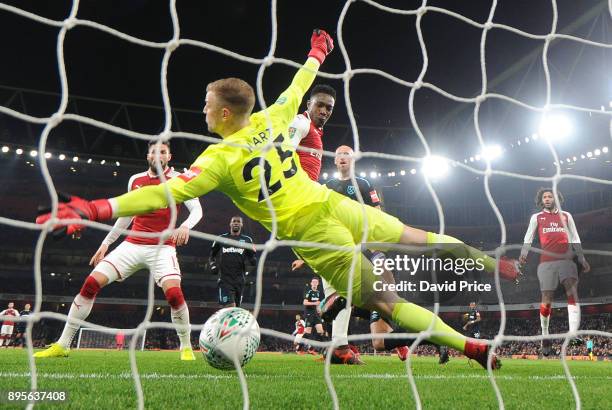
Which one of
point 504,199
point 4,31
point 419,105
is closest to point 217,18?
point 4,31

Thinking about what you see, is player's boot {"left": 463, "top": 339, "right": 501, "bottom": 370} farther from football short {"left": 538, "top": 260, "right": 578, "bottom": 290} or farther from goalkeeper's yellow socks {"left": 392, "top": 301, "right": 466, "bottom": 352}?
football short {"left": 538, "top": 260, "right": 578, "bottom": 290}

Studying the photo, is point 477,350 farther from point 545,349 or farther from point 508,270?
point 545,349

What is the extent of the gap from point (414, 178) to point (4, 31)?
63.6 feet

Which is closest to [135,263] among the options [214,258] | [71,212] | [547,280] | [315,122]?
[214,258]

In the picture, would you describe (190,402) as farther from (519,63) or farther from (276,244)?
(519,63)

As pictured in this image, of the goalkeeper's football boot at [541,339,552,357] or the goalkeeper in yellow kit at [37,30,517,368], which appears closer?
the goalkeeper in yellow kit at [37,30,517,368]

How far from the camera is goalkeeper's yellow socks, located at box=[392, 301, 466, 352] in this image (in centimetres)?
282

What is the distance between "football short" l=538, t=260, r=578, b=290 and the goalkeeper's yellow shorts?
3424 mm

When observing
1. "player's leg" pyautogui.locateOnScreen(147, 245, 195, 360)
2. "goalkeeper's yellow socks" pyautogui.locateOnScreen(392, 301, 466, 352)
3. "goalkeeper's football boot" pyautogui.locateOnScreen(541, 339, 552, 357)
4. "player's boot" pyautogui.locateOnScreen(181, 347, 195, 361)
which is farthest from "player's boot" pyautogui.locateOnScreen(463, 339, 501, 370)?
"goalkeeper's football boot" pyautogui.locateOnScreen(541, 339, 552, 357)

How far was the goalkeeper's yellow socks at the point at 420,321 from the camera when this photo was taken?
282 centimetres

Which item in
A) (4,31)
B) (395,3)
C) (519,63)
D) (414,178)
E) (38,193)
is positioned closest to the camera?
(395,3)

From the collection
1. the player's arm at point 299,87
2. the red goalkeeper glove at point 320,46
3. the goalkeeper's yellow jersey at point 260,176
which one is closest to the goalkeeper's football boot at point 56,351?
the goalkeeper's yellow jersey at point 260,176

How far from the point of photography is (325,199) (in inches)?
120

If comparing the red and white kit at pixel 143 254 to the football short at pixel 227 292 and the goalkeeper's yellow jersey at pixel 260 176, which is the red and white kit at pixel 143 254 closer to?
the goalkeeper's yellow jersey at pixel 260 176
